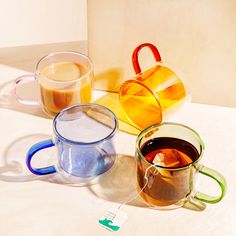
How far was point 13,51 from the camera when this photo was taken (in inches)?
39.2

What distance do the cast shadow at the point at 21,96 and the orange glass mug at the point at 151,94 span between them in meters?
0.16

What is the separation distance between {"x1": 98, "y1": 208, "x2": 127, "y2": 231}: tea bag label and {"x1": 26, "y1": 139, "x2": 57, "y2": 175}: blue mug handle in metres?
0.12

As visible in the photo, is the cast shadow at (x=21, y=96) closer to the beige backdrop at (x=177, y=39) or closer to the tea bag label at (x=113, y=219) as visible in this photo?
the beige backdrop at (x=177, y=39)

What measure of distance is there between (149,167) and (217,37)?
28 centimetres

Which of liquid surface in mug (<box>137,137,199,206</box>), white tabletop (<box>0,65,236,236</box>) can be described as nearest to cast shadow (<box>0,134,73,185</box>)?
white tabletop (<box>0,65,236,236</box>)

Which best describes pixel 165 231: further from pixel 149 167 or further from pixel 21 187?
pixel 21 187

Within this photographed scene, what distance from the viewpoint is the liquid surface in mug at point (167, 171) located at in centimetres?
65

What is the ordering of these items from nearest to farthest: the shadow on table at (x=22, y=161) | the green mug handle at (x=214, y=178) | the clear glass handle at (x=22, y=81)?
the green mug handle at (x=214, y=178) < the shadow on table at (x=22, y=161) < the clear glass handle at (x=22, y=81)

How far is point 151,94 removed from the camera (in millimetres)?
804

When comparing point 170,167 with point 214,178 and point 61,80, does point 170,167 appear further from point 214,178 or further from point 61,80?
point 61,80

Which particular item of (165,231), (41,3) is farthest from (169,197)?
(41,3)

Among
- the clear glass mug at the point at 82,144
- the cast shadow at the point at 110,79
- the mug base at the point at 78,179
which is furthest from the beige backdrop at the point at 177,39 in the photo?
the mug base at the point at 78,179

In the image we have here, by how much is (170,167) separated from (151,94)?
0.20 meters

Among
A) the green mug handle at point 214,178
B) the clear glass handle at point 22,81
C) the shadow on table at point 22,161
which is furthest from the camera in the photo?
the clear glass handle at point 22,81
